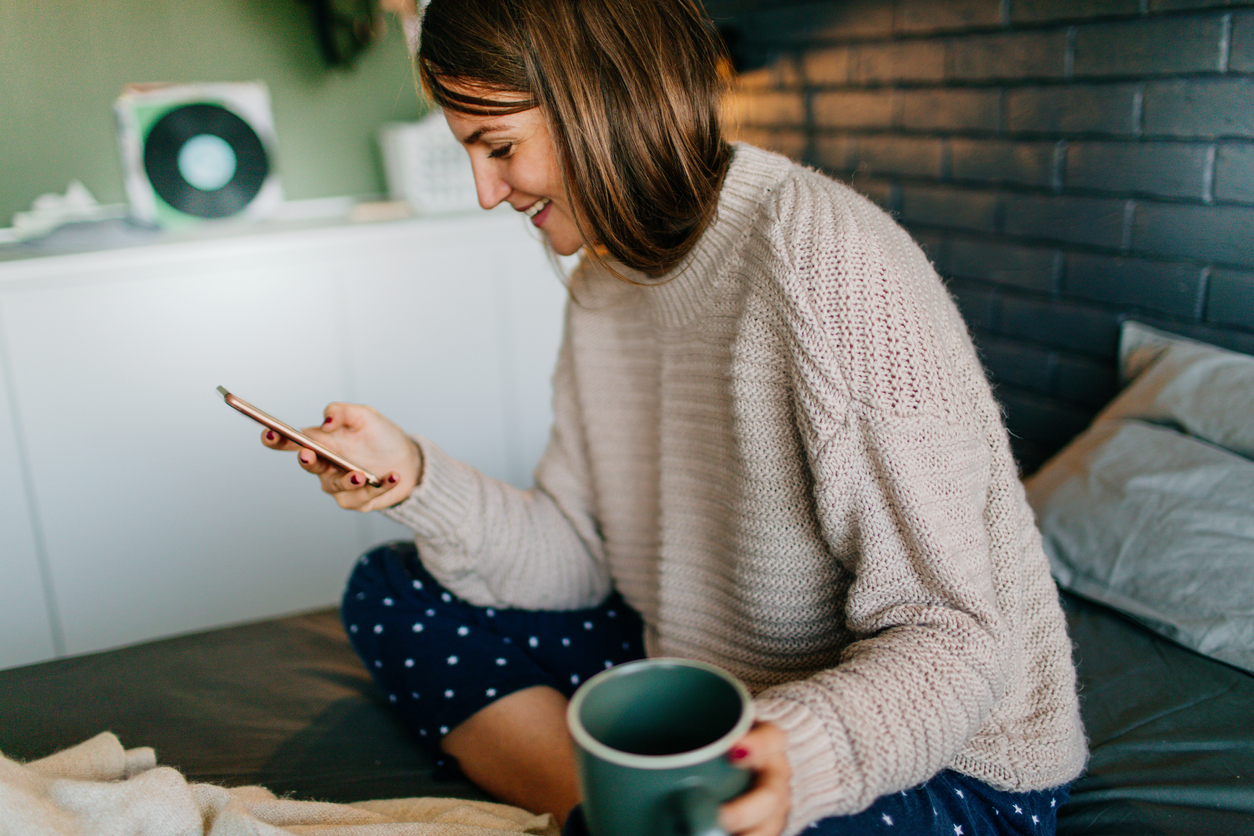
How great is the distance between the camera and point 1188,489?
102cm

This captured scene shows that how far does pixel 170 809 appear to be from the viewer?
67 cm

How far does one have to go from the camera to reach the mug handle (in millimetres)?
395

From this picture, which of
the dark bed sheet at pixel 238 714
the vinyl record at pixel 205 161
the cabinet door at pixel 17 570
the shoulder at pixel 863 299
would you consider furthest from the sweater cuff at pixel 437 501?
the vinyl record at pixel 205 161

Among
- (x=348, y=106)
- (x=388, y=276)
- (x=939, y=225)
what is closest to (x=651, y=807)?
(x=939, y=225)

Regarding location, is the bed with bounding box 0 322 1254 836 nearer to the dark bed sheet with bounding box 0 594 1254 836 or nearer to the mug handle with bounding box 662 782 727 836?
the dark bed sheet with bounding box 0 594 1254 836

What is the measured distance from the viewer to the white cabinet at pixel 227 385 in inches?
67.9

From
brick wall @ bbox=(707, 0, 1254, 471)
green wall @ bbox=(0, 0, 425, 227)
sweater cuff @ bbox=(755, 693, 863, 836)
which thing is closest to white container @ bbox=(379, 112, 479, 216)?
green wall @ bbox=(0, 0, 425, 227)

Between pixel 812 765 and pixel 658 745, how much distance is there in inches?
4.8

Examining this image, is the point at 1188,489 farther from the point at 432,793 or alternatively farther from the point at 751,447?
the point at 432,793

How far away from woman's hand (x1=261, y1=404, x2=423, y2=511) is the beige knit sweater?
0.03 metres

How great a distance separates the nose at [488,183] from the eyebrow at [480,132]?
0.06 feet

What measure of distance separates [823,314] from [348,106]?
75.8 inches

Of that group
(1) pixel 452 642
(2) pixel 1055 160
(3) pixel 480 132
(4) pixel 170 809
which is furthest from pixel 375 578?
(2) pixel 1055 160

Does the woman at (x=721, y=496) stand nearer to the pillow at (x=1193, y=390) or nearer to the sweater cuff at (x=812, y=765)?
the sweater cuff at (x=812, y=765)
